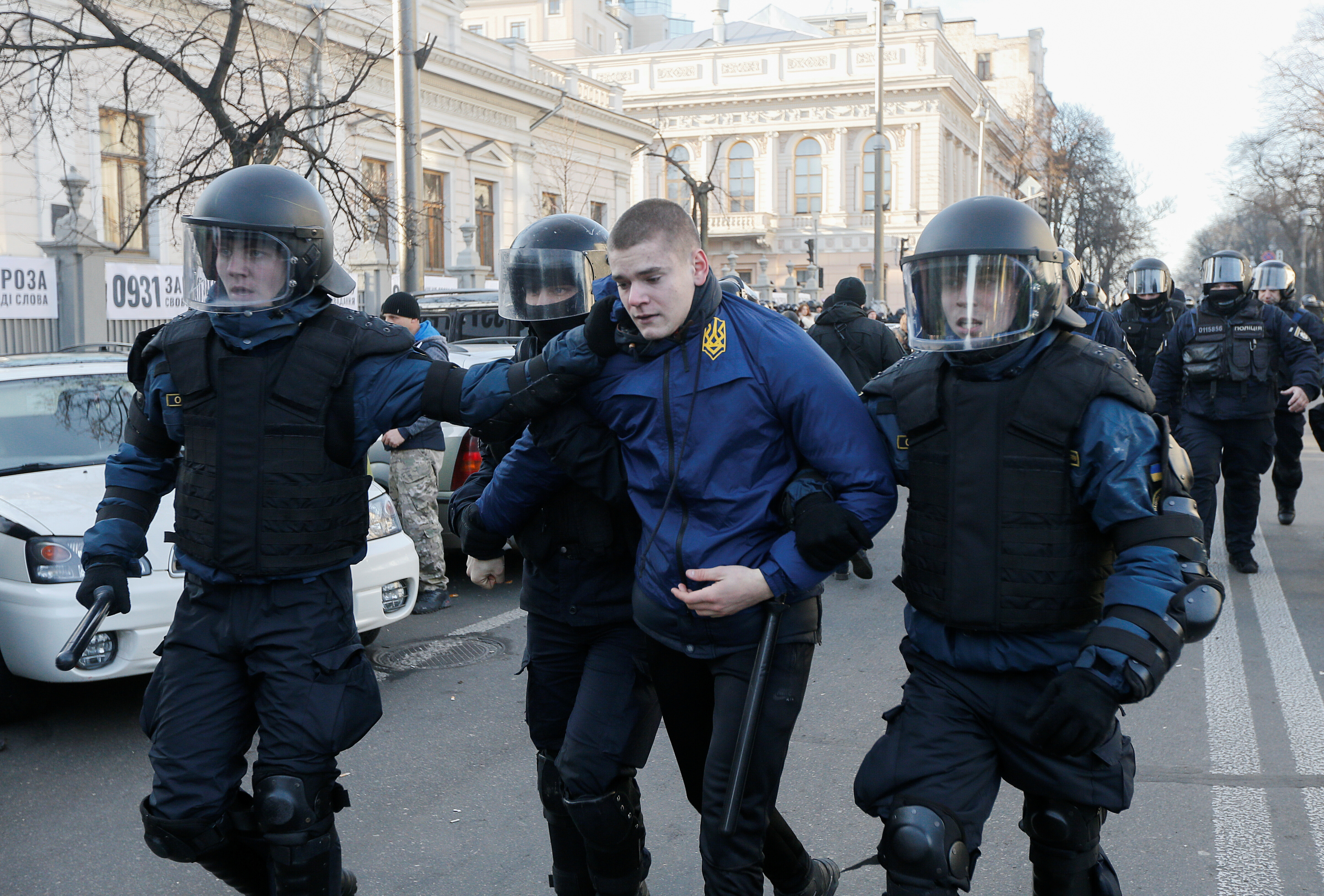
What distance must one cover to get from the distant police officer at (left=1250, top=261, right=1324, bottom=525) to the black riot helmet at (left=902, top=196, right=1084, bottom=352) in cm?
685

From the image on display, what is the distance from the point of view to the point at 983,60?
324ft

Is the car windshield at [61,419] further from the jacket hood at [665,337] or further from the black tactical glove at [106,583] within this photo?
the jacket hood at [665,337]

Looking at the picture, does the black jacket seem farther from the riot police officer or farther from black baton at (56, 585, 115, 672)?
black baton at (56, 585, 115, 672)

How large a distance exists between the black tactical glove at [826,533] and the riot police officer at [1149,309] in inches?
348

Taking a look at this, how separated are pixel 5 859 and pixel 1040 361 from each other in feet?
11.6

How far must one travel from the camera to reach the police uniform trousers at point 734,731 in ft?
9.07

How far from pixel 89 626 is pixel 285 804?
2.39 feet

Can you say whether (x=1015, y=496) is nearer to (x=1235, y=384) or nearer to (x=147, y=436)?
(x=147, y=436)

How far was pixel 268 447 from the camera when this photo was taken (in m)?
2.96

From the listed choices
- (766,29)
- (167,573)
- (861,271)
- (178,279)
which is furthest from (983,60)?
(167,573)

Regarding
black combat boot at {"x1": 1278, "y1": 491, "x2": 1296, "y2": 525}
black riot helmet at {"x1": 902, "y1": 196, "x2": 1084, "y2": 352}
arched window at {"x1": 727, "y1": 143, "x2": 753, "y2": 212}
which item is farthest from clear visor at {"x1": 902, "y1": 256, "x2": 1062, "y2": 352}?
arched window at {"x1": 727, "y1": 143, "x2": 753, "y2": 212}

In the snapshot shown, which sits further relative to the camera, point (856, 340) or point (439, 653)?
point (856, 340)

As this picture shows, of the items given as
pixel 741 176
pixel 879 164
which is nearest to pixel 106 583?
pixel 879 164

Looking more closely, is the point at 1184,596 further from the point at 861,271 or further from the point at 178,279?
the point at 861,271
